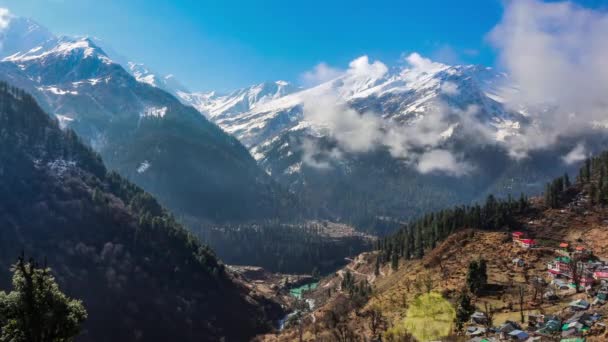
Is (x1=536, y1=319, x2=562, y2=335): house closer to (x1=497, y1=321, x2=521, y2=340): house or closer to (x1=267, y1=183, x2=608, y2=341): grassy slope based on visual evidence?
(x1=497, y1=321, x2=521, y2=340): house

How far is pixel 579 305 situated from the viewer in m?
95.8

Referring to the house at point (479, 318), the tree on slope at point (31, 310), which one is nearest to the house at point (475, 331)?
the house at point (479, 318)

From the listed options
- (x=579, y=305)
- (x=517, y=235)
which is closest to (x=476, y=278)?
(x=579, y=305)

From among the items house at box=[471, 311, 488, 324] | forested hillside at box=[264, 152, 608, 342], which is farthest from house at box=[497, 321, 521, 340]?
house at box=[471, 311, 488, 324]

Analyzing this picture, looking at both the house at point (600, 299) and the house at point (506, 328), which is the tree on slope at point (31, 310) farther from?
the house at point (600, 299)

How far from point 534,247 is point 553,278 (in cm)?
3136

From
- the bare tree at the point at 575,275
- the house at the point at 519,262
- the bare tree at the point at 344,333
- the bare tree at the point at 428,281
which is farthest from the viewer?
the house at the point at 519,262

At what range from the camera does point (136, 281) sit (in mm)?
189500

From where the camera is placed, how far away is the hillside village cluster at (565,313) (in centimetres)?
8394

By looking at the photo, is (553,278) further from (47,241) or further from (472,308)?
(47,241)

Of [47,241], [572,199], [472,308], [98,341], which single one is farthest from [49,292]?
[572,199]

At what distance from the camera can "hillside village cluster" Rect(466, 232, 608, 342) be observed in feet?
275

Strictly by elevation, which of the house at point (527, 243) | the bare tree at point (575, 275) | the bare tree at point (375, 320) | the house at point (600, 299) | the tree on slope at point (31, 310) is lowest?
the bare tree at point (375, 320)

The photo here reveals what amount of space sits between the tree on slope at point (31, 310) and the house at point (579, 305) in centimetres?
10093
